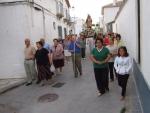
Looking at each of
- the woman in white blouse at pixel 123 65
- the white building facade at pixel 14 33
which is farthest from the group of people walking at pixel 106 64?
the white building facade at pixel 14 33

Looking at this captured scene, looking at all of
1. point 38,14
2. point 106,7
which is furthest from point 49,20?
point 106,7

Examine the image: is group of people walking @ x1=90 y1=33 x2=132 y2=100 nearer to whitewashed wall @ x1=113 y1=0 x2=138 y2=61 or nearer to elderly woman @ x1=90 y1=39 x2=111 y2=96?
elderly woman @ x1=90 y1=39 x2=111 y2=96

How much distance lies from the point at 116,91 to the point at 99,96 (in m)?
0.67

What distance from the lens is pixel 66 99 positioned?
9086mm

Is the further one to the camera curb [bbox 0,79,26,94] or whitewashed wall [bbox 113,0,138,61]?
curb [bbox 0,79,26,94]

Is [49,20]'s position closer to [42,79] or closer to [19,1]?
[19,1]

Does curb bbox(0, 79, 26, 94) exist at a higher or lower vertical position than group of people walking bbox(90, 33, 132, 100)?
lower

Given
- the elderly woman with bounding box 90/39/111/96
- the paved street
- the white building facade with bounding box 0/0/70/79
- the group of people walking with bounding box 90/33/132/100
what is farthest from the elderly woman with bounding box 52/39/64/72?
the elderly woman with bounding box 90/39/111/96

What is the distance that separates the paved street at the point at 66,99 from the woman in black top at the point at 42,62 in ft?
1.23

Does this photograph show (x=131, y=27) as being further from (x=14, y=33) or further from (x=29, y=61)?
(x=14, y=33)

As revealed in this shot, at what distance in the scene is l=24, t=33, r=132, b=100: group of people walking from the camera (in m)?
8.25

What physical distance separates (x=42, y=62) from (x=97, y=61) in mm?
3202

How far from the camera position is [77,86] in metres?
10.9

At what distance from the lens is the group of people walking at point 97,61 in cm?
825
